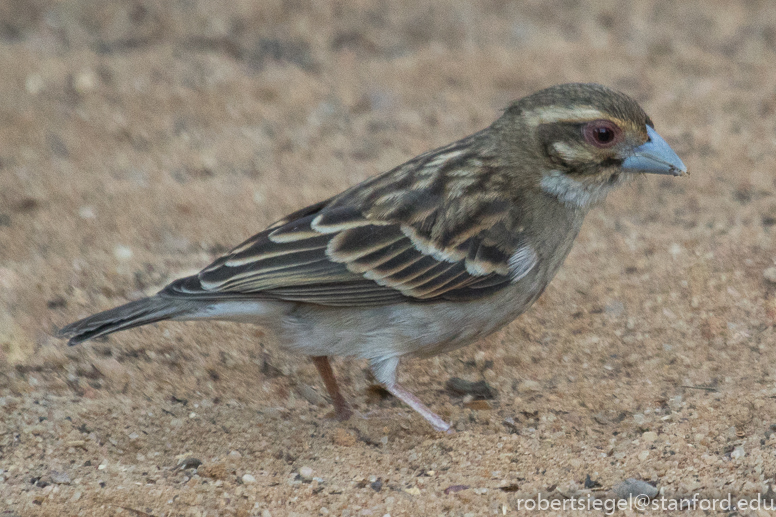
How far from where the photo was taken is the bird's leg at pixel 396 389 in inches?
199

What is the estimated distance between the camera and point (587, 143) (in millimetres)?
5051

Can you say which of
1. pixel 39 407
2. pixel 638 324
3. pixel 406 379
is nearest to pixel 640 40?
A: pixel 638 324

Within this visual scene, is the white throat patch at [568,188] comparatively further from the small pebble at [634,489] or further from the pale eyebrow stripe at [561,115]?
the small pebble at [634,489]

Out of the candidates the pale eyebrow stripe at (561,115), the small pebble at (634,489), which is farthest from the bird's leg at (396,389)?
the pale eyebrow stripe at (561,115)

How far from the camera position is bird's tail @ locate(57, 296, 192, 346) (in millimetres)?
4707

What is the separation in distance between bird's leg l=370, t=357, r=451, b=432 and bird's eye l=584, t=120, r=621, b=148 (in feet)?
5.41

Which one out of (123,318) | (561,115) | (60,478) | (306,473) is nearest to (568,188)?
(561,115)

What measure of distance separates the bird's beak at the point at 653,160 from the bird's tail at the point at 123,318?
2.64 meters

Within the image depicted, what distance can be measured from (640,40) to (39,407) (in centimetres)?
765

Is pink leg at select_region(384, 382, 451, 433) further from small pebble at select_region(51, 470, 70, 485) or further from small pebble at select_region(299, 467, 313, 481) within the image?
small pebble at select_region(51, 470, 70, 485)

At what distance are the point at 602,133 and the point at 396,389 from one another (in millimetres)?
1853

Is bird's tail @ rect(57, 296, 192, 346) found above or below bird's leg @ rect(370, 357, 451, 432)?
above

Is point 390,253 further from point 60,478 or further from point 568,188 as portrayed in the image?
point 60,478

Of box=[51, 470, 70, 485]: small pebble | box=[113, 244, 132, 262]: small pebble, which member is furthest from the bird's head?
box=[113, 244, 132, 262]: small pebble
